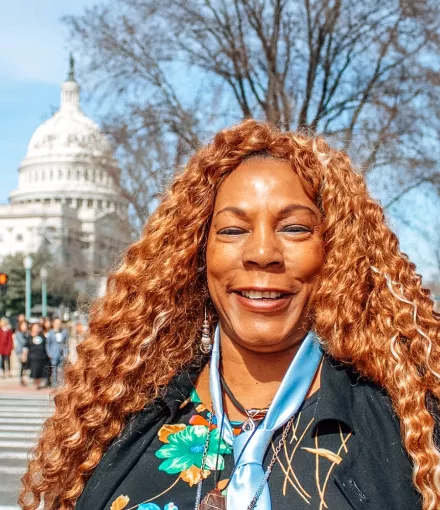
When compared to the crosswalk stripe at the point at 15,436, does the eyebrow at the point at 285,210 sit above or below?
above

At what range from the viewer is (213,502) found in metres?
1.90

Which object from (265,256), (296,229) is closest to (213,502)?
(265,256)

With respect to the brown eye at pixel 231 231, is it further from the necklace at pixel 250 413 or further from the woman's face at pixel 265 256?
the necklace at pixel 250 413

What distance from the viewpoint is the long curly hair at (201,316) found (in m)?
2.03

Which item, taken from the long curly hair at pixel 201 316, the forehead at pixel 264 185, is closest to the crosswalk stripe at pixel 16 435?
the long curly hair at pixel 201 316

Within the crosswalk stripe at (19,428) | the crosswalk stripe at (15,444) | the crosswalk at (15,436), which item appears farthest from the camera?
the crosswalk stripe at (19,428)

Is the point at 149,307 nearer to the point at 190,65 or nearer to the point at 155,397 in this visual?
the point at 155,397

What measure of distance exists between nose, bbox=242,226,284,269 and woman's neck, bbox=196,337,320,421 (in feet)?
0.83

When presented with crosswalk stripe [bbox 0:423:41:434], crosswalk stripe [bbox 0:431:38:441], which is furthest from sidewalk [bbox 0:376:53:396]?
crosswalk stripe [bbox 0:431:38:441]

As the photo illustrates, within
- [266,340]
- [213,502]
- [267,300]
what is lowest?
[213,502]

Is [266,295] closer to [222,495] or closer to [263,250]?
[263,250]

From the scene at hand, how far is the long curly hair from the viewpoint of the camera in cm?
203

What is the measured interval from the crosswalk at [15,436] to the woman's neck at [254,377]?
0.98 metres

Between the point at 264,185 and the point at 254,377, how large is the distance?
540mm
